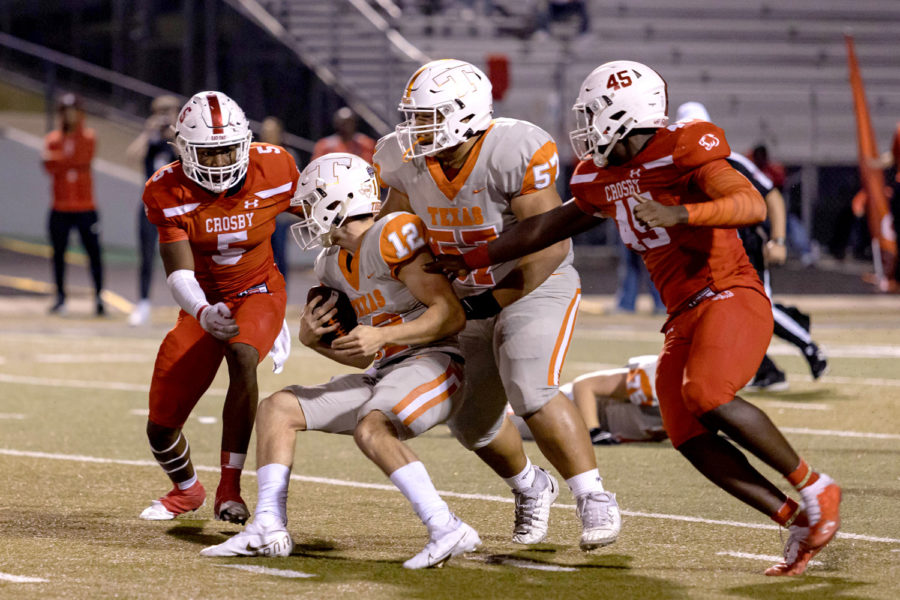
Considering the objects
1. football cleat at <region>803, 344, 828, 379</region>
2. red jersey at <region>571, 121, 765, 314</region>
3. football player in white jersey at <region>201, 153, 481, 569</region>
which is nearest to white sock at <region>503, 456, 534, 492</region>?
football player in white jersey at <region>201, 153, 481, 569</region>

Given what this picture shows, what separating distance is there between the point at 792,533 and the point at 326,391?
5.17 ft

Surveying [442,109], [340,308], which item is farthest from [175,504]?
[442,109]

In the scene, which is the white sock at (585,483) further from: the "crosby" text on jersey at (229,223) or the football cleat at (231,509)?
the "crosby" text on jersey at (229,223)

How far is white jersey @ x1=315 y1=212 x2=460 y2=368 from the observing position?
484cm

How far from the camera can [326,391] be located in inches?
194

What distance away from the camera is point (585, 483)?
495cm

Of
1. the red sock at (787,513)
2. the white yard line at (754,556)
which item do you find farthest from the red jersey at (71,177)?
the red sock at (787,513)

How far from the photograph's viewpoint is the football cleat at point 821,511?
453cm

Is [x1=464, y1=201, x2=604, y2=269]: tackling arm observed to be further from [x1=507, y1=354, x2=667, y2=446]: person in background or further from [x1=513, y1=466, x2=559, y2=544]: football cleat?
[x1=507, y1=354, x2=667, y2=446]: person in background

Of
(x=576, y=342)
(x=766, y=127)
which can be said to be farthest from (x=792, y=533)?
(x=766, y=127)

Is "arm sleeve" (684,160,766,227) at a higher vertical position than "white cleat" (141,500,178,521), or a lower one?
higher

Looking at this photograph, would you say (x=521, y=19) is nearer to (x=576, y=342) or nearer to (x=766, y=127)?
(x=766, y=127)

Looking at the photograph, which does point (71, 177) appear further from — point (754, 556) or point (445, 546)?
point (754, 556)

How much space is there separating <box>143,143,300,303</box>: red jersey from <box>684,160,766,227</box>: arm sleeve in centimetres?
186
